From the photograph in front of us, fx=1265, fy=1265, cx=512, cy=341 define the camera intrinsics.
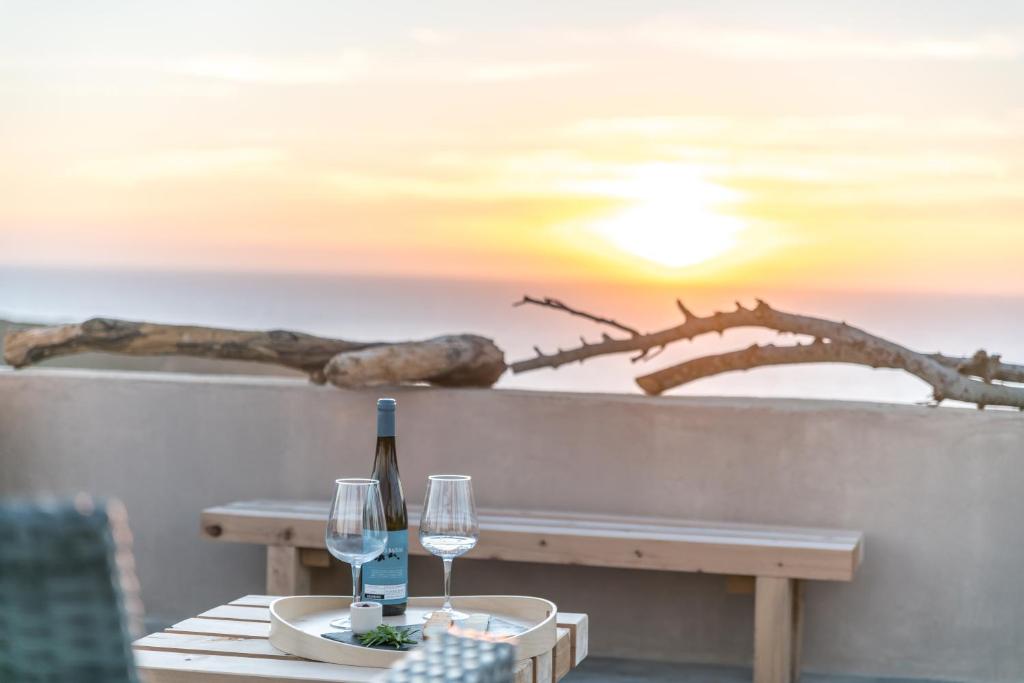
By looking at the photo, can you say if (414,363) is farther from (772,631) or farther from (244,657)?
(244,657)

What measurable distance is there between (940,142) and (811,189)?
2.37 feet

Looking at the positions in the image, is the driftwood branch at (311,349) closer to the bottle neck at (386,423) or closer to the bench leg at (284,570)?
the bench leg at (284,570)

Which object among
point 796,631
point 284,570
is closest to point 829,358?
point 796,631

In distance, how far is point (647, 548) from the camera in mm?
3281

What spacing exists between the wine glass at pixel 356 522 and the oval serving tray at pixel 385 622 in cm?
16

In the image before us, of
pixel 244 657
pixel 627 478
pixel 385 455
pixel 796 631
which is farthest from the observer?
pixel 627 478

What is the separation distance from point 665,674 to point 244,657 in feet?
5.49

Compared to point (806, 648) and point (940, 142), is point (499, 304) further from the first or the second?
point (806, 648)

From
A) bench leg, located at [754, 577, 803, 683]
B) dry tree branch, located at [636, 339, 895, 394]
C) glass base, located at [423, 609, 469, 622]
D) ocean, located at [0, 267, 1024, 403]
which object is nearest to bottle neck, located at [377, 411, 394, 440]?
glass base, located at [423, 609, 469, 622]

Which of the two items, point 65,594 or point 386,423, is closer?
point 65,594

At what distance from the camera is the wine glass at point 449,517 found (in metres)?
2.11

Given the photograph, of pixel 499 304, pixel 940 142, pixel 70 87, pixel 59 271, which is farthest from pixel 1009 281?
pixel 59 271

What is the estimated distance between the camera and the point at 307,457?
3863 millimetres

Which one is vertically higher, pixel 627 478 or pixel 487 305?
pixel 487 305
